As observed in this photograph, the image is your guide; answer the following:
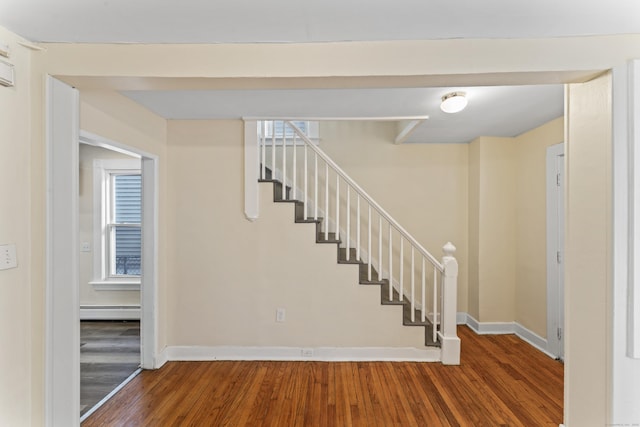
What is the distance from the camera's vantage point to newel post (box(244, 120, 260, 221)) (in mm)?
2967

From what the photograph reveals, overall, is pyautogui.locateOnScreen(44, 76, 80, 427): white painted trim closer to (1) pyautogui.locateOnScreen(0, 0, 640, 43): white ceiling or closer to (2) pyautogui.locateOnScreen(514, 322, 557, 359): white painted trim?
(1) pyautogui.locateOnScreen(0, 0, 640, 43): white ceiling

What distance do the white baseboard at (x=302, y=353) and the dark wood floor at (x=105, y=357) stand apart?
410 millimetres

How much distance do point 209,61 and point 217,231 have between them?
176 centimetres

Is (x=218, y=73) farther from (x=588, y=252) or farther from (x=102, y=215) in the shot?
(x=102, y=215)

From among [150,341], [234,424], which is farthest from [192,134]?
[234,424]

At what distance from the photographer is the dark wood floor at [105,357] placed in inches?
99.7

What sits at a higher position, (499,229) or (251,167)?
(251,167)

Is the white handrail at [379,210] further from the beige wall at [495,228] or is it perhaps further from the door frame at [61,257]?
the door frame at [61,257]

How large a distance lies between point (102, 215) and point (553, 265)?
5157 mm

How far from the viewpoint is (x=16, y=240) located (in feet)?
4.97

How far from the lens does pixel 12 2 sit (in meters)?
1.29

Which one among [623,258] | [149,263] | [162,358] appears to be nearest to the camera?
[623,258]

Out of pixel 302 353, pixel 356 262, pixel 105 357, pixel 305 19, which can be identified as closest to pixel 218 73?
pixel 305 19

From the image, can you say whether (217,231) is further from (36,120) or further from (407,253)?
(407,253)
